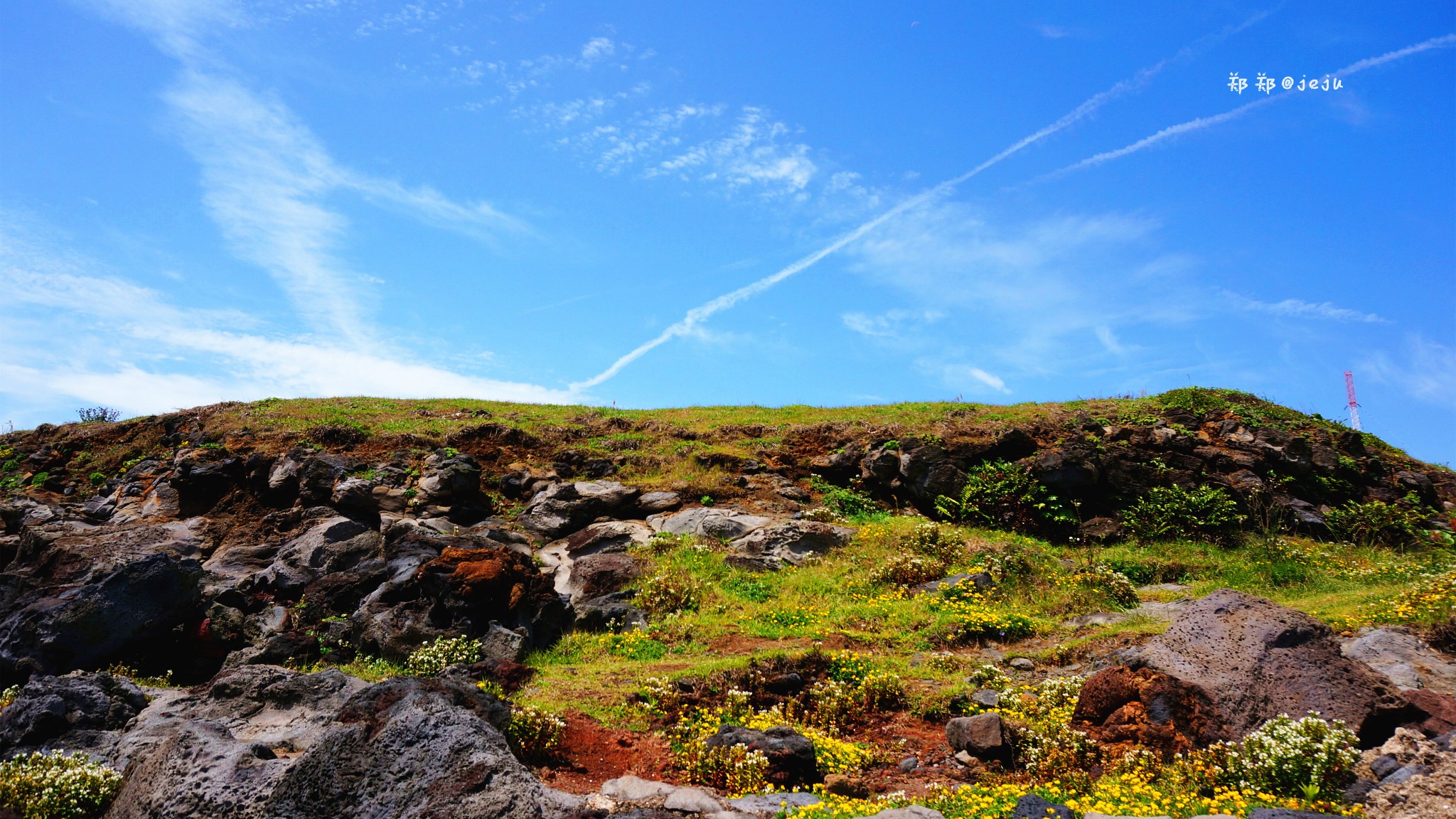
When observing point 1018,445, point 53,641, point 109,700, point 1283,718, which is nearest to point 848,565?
point 1018,445

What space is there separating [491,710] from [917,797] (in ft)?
13.4

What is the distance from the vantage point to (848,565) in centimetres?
1622

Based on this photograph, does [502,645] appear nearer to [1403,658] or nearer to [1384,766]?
[1384,766]

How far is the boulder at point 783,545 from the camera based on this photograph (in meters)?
16.7

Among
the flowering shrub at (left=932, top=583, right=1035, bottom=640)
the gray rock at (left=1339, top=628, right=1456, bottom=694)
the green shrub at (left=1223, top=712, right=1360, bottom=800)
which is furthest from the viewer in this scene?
the flowering shrub at (left=932, top=583, right=1035, bottom=640)

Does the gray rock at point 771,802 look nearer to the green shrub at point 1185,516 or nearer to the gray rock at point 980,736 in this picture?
the gray rock at point 980,736

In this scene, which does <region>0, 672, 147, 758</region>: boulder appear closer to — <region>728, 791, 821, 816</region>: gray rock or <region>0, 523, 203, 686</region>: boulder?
<region>0, 523, 203, 686</region>: boulder

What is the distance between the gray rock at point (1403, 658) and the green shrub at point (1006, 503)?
8.92 metres

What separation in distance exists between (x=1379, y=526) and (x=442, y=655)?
20.4 metres

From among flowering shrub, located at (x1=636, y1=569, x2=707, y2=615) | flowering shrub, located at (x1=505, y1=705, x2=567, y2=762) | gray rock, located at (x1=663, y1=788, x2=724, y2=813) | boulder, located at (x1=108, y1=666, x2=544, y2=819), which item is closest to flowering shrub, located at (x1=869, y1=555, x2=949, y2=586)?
flowering shrub, located at (x1=636, y1=569, x2=707, y2=615)

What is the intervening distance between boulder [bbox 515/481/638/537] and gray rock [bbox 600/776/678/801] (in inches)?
461

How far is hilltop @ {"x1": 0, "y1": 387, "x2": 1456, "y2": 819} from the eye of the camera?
7148 millimetres

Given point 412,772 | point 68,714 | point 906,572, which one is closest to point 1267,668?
point 906,572

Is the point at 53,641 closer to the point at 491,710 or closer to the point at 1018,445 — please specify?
the point at 491,710
